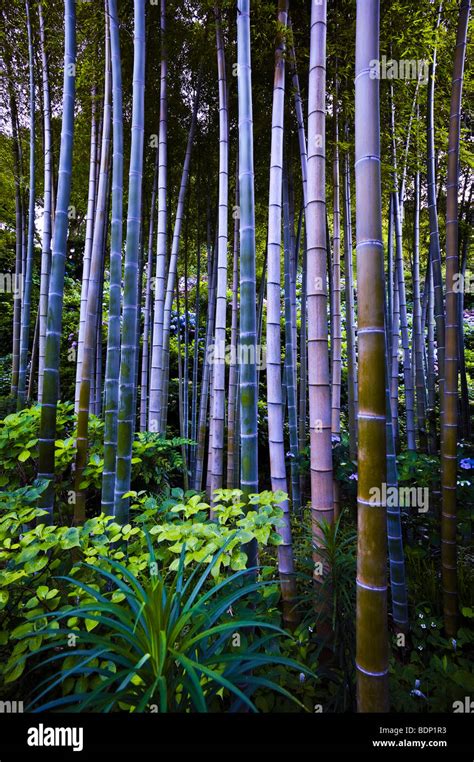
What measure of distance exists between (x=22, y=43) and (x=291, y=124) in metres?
3.06

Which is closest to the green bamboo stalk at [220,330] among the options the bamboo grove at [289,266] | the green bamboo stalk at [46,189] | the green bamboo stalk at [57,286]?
the bamboo grove at [289,266]

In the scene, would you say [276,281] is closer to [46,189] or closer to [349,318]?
[349,318]

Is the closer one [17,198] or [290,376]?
[290,376]

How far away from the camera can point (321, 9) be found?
1513mm

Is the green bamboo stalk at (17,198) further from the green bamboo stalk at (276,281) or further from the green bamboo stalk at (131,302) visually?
the green bamboo stalk at (276,281)

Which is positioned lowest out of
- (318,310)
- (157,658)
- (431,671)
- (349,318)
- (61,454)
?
(431,671)

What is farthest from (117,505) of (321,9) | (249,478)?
(321,9)

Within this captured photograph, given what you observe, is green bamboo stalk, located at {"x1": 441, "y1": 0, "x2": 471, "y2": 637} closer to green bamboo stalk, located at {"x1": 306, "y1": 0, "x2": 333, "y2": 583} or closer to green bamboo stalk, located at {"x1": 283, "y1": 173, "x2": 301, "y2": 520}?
green bamboo stalk, located at {"x1": 306, "y1": 0, "x2": 333, "y2": 583}

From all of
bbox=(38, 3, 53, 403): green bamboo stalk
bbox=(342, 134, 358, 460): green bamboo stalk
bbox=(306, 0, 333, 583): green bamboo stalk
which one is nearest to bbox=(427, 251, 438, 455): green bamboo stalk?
bbox=(342, 134, 358, 460): green bamboo stalk

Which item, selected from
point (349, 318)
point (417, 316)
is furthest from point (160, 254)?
point (417, 316)

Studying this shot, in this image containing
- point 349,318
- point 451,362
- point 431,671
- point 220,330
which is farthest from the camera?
point 349,318

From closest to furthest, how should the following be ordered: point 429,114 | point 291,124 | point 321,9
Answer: point 321,9
point 429,114
point 291,124

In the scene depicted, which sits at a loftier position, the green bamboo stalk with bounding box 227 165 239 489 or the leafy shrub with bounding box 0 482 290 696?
the green bamboo stalk with bounding box 227 165 239 489

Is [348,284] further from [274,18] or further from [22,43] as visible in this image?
[22,43]
